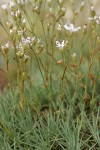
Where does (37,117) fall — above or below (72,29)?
below

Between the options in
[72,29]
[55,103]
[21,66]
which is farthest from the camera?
[55,103]

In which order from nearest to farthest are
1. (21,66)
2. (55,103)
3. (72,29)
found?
(72,29), (21,66), (55,103)

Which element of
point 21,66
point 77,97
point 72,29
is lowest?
point 77,97

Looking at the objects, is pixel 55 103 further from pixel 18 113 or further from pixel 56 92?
pixel 18 113

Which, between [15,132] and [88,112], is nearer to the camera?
[15,132]

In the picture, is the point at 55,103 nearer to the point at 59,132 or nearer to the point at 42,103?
the point at 42,103

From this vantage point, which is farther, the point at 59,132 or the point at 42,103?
the point at 42,103

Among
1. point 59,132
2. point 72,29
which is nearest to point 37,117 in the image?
point 59,132

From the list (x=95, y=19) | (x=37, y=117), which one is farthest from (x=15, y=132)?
(x=95, y=19)

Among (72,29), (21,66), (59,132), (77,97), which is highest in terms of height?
(72,29)
